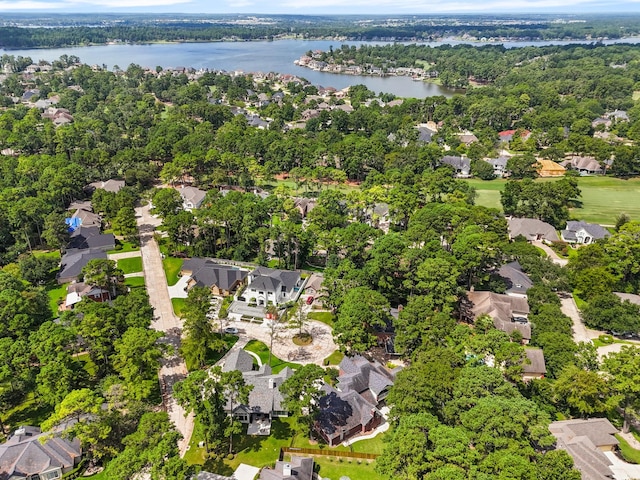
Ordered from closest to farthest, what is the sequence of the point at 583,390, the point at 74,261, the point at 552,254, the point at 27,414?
the point at 583,390, the point at 27,414, the point at 74,261, the point at 552,254

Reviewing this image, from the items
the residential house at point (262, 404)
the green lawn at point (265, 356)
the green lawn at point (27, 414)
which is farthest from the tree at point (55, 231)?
the residential house at point (262, 404)

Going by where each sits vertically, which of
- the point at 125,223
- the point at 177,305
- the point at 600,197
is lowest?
the point at 177,305

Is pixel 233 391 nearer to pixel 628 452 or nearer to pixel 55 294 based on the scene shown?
pixel 628 452

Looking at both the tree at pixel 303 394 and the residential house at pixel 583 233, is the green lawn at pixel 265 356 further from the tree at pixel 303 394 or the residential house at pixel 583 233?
the residential house at pixel 583 233

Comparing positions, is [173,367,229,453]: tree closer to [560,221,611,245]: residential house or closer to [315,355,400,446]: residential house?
[315,355,400,446]: residential house

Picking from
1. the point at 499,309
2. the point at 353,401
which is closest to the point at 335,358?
the point at 353,401

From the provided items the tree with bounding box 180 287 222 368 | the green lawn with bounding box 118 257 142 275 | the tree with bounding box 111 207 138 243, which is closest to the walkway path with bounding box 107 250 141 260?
the green lawn with bounding box 118 257 142 275
